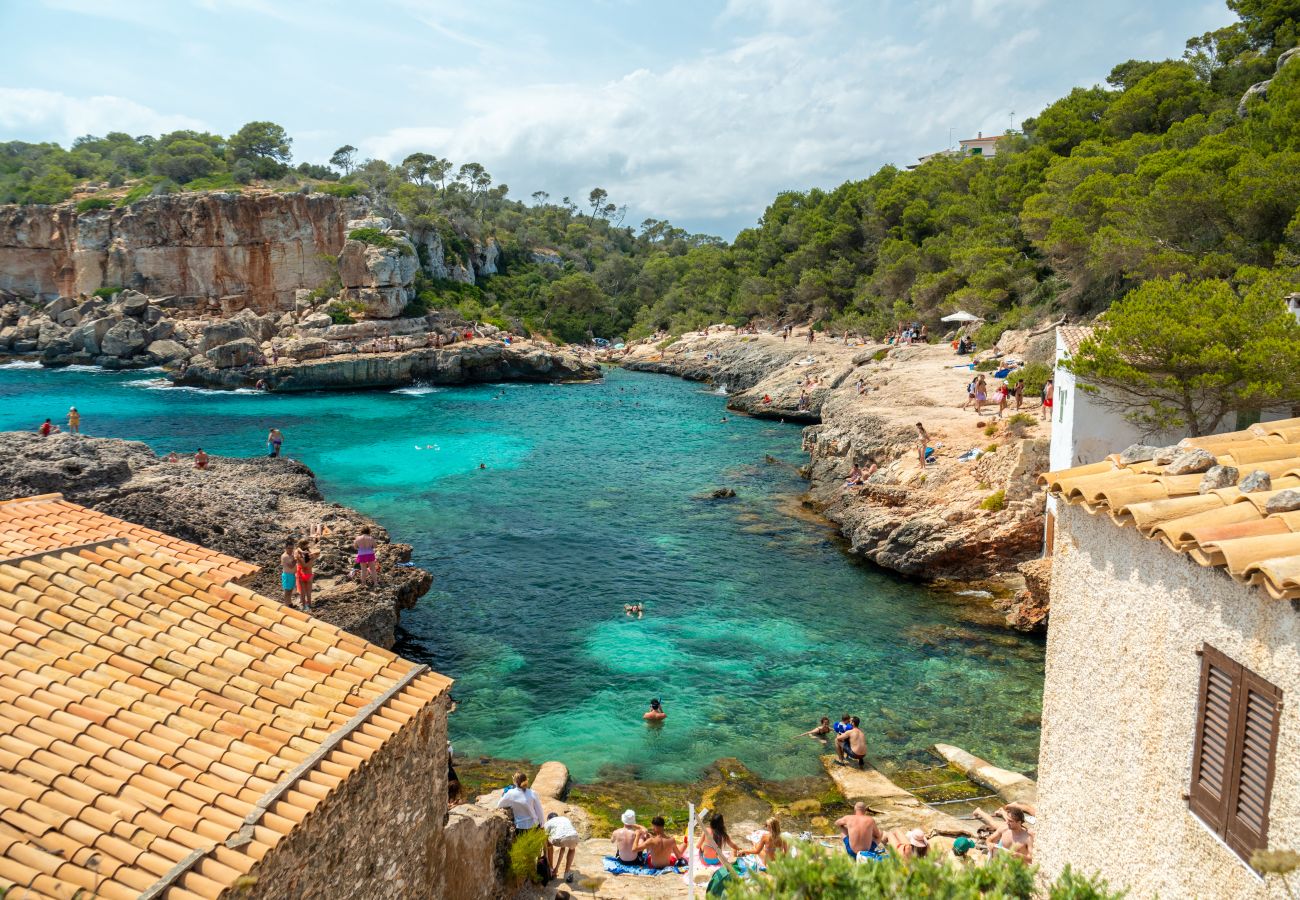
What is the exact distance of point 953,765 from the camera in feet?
49.1

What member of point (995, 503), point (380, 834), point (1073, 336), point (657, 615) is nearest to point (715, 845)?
point (380, 834)

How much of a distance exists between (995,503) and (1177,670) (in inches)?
732

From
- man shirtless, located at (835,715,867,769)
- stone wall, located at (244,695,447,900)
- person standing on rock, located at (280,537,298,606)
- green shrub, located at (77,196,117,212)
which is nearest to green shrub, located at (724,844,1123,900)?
stone wall, located at (244,695,447,900)

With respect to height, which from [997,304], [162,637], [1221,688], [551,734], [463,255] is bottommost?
[551,734]

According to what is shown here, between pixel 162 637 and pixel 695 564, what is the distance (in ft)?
60.6

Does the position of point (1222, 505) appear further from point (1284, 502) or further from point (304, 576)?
point (304, 576)

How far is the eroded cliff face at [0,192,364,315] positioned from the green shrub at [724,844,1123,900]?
76614 mm

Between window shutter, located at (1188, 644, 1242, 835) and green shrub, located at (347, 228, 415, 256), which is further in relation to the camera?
green shrub, located at (347, 228, 415, 256)

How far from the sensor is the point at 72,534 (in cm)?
1039

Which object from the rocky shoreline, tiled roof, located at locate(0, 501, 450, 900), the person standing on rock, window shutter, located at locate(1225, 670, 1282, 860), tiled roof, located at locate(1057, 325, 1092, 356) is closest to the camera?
window shutter, located at locate(1225, 670, 1282, 860)

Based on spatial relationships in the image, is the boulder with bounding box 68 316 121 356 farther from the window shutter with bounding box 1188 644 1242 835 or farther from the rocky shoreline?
the window shutter with bounding box 1188 644 1242 835

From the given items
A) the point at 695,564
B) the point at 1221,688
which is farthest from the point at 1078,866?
the point at 695,564

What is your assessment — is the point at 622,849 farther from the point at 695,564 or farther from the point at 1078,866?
the point at 695,564

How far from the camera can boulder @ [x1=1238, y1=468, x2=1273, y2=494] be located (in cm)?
625
